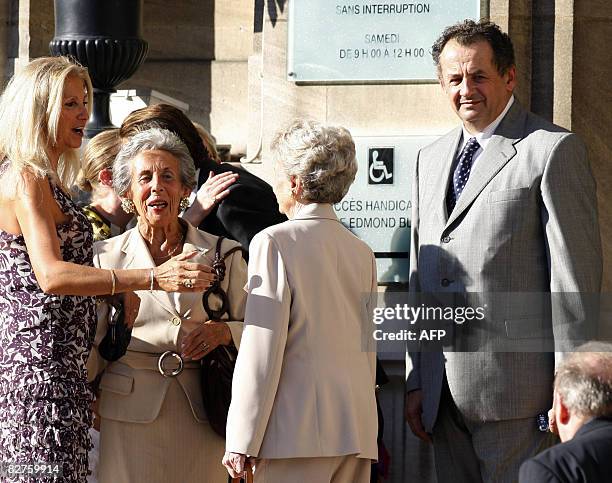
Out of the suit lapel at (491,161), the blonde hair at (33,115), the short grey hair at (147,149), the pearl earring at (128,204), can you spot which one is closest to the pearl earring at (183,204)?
the short grey hair at (147,149)

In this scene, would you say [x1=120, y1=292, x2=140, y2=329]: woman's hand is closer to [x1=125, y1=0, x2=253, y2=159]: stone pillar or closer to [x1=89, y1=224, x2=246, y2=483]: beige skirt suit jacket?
[x1=89, y1=224, x2=246, y2=483]: beige skirt suit jacket

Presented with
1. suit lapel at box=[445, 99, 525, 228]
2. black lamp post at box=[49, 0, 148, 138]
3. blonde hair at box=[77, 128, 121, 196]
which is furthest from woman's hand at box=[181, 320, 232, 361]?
black lamp post at box=[49, 0, 148, 138]

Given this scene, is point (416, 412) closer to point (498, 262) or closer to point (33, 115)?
point (498, 262)

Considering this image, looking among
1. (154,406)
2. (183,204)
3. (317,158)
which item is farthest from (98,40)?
(317,158)

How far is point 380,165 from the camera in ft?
22.2

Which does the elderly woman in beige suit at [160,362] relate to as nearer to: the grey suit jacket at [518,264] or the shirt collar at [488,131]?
the grey suit jacket at [518,264]

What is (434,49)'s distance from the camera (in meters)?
5.29

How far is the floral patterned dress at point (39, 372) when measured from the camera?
479 cm

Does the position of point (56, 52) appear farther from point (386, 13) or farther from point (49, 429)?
point (49, 429)

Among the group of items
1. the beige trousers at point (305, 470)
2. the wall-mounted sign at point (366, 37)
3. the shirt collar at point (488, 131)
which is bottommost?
the beige trousers at point (305, 470)

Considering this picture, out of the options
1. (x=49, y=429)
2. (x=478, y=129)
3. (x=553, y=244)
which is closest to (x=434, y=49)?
(x=478, y=129)

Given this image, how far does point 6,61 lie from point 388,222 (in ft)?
13.8

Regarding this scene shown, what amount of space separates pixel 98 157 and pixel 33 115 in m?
1.04

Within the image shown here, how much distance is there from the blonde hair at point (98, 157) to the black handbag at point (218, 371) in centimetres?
87
